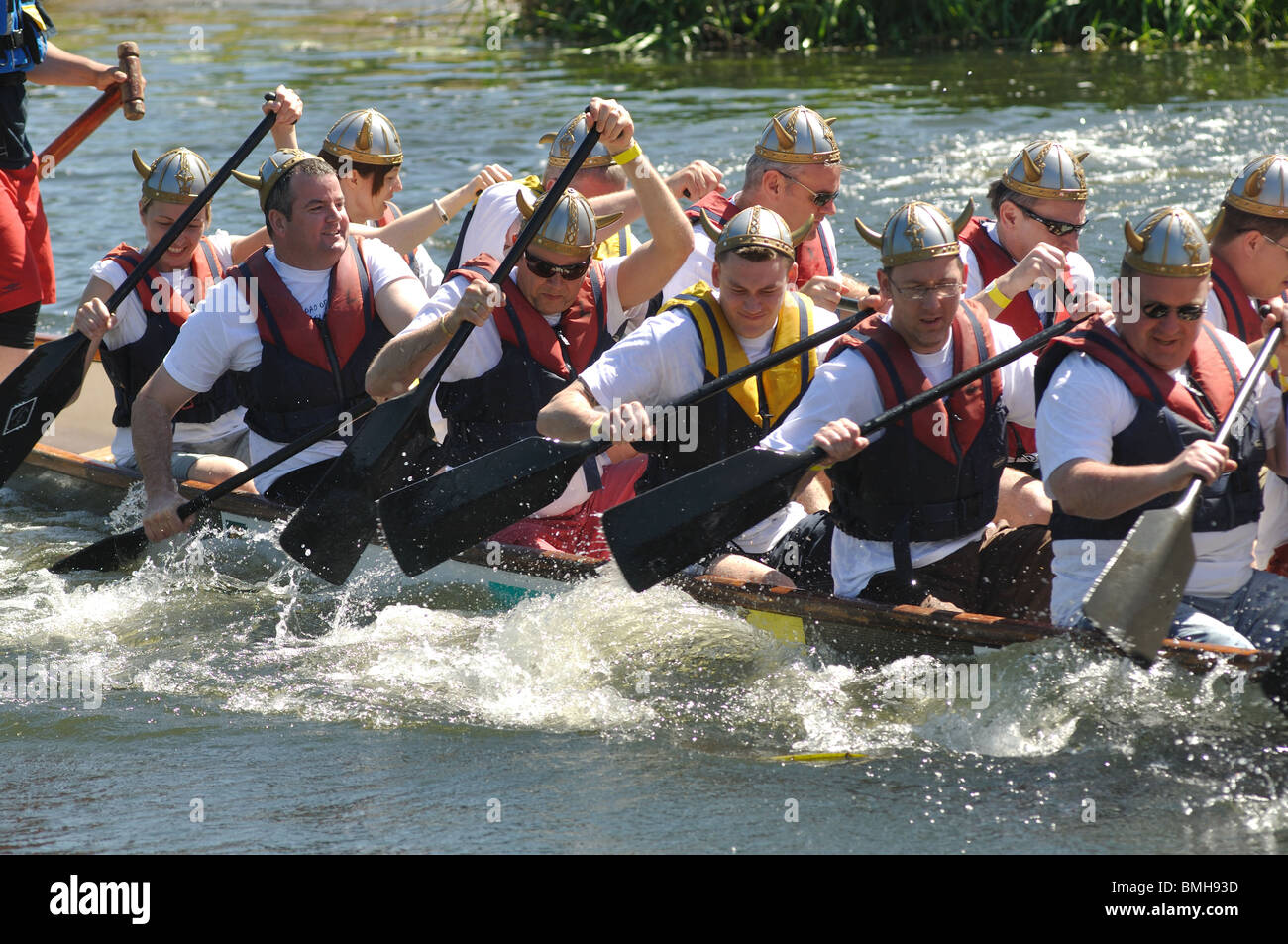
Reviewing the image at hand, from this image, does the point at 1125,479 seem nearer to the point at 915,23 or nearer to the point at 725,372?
the point at 725,372

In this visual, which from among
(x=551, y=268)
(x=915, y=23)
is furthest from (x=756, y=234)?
(x=915, y=23)

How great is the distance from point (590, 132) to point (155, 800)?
2599 millimetres

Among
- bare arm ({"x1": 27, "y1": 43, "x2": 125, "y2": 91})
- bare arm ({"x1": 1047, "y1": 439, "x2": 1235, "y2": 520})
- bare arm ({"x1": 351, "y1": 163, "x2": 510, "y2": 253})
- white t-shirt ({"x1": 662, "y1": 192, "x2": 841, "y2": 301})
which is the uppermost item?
bare arm ({"x1": 27, "y1": 43, "x2": 125, "y2": 91})

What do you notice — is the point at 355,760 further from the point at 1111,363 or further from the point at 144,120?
the point at 144,120

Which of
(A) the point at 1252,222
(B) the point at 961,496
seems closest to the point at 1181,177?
(A) the point at 1252,222

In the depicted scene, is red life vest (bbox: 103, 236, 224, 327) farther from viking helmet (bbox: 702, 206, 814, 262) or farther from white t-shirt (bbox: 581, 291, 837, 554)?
viking helmet (bbox: 702, 206, 814, 262)

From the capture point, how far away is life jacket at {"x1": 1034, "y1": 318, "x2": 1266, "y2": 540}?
4.25 metres

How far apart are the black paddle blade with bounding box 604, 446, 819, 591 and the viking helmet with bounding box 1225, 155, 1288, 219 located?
1758mm

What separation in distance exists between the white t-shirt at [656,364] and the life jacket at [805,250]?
4.68 feet

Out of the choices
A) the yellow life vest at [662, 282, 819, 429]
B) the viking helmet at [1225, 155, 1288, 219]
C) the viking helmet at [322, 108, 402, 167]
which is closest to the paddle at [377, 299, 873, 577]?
the yellow life vest at [662, 282, 819, 429]

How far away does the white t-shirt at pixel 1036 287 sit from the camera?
5.94 metres

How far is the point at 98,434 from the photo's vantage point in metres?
8.59

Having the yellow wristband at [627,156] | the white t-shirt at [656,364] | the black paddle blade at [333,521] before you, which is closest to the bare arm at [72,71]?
the black paddle blade at [333,521]
